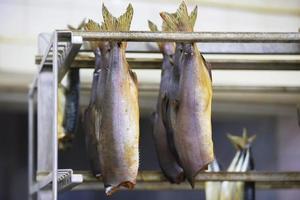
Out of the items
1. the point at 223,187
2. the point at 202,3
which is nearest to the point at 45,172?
the point at 223,187

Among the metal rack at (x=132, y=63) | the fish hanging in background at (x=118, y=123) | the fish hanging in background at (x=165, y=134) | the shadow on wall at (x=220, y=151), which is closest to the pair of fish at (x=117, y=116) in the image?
the fish hanging in background at (x=118, y=123)

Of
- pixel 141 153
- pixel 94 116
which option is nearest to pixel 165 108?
pixel 94 116

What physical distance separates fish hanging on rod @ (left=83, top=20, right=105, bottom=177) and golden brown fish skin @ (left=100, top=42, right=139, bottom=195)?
0.32 ft

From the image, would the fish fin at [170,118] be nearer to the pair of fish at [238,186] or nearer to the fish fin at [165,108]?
the fish fin at [165,108]

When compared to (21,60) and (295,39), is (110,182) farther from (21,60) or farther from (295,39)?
(21,60)

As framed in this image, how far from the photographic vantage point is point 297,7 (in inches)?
213

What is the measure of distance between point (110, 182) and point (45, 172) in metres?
0.59

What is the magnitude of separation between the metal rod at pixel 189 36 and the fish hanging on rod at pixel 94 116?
0.17 meters

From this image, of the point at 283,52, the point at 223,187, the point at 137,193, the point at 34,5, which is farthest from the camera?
the point at 137,193

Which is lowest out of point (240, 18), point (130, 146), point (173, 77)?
point (130, 146)

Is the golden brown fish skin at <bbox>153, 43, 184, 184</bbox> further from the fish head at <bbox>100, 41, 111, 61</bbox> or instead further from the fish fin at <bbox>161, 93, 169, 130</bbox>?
the fish head at <bbox>100, 41, 111, 61</bbox>

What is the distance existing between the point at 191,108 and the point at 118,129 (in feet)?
0.95

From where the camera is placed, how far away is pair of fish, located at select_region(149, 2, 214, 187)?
3.02m

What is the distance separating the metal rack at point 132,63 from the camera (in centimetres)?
285
